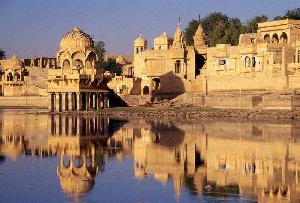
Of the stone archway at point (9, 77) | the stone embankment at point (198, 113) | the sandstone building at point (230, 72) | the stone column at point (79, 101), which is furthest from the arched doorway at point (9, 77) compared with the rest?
the stone embankment at point (198, 113)

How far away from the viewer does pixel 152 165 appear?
2203 centimetres

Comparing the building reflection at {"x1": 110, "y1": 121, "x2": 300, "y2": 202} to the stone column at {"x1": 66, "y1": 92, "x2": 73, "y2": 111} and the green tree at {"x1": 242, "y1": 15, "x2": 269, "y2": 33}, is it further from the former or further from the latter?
the green tree at {"x1": 242, "y1": 15, "x2": 269, "y2": 33}

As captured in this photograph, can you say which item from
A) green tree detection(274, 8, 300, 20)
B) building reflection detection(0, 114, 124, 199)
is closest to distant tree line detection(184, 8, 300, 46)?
green tree detection(274, 8, 300, 20)

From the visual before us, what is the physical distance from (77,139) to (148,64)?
106ft

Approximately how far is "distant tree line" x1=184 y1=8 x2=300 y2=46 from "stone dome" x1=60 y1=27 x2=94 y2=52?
51.1 feet

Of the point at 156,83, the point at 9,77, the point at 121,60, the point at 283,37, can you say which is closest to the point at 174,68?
the point at 156,83

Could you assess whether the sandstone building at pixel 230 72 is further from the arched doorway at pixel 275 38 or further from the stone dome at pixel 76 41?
the stone dome at pixel 76 41

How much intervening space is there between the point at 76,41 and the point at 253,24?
20.8m

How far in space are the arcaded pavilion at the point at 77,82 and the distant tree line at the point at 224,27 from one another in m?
16.3

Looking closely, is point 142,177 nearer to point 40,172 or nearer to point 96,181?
point 96,181

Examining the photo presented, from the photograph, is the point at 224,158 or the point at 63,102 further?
the point at 63,102

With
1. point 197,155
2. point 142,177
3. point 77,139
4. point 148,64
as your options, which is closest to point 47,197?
point 142,177

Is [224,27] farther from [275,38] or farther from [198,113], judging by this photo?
[198,113]

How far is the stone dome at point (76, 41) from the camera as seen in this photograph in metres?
62.7
